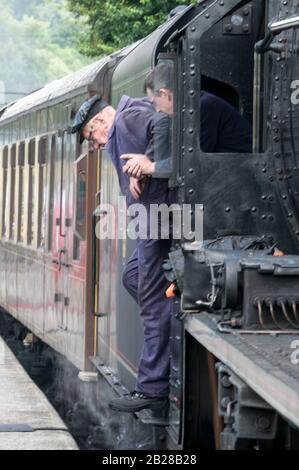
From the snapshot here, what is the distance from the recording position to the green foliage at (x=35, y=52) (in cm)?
7406

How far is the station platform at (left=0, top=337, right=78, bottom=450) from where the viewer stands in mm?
6617

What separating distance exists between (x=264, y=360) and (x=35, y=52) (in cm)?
7627

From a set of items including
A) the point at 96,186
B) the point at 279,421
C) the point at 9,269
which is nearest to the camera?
the point at 279,421

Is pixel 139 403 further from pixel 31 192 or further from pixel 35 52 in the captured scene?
pixel 35 52

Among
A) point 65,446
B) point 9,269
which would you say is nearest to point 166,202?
point 65,446

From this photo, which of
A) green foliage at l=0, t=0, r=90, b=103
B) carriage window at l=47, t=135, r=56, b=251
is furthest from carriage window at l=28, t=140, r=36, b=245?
green foliage at l=0, t=0, r=90, b=103

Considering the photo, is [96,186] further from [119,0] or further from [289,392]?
[119,0]

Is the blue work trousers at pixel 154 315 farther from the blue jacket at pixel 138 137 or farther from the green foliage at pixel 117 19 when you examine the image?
the green foliage at pixel 117 19

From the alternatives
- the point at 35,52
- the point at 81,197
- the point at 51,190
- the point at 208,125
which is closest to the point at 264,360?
the point at 208,125

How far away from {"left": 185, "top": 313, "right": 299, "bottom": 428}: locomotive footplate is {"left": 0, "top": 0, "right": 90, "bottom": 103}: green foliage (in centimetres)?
6469

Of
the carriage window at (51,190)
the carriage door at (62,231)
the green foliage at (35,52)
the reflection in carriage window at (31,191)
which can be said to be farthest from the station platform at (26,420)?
the green foliage at (35,52)

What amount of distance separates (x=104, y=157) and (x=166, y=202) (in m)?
2.42

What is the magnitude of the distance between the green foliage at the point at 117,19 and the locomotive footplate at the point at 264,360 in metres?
13.3

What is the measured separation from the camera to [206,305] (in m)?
4.21
